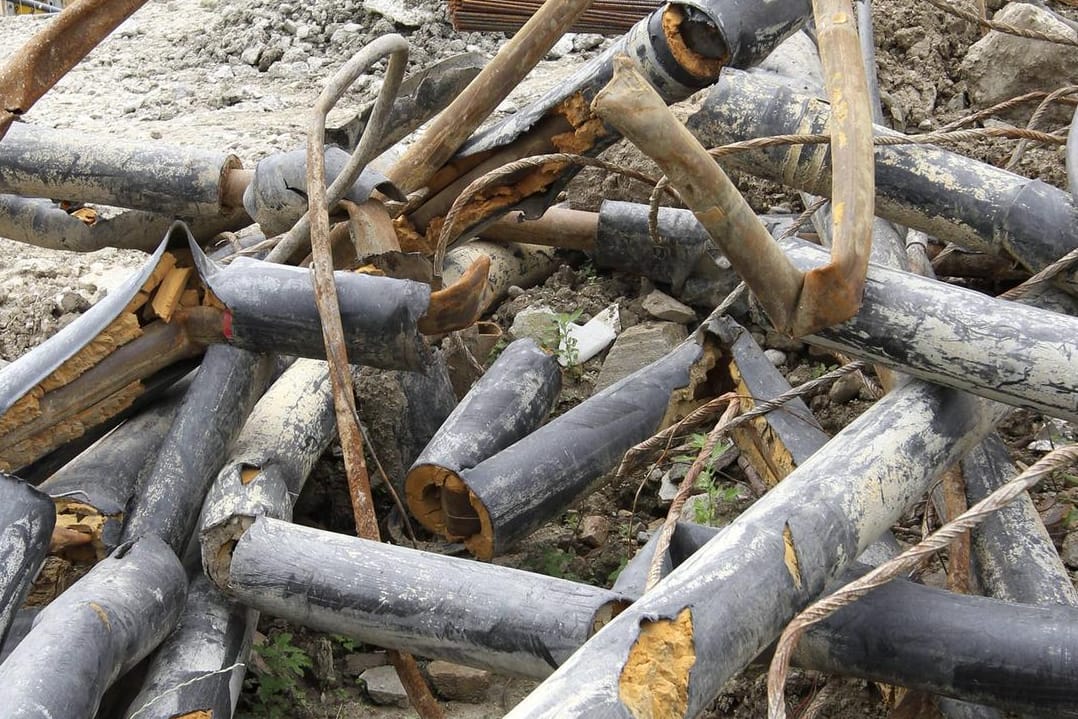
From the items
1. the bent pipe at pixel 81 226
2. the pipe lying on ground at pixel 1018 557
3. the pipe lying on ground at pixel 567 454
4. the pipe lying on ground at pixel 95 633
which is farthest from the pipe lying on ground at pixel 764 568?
the bent pipe at pixel 81 226

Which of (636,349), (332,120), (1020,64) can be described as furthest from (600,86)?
(332,120)

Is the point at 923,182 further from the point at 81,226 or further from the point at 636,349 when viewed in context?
the point at 81,226

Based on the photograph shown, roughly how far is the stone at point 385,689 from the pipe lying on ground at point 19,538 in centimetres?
71

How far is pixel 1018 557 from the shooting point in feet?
7.67

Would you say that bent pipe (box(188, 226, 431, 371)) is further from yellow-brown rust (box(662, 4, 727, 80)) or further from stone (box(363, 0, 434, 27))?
stone (box(363, 0, 434, 27))

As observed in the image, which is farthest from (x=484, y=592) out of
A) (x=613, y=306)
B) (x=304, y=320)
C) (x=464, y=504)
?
(x=613, y=306)

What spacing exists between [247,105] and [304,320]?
3190mm

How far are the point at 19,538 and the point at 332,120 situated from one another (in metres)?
2.64

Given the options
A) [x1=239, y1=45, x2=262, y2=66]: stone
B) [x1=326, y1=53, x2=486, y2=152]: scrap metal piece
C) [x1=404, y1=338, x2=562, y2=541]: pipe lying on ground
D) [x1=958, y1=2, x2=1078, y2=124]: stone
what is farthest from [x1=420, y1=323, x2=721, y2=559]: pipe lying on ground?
[x1=239, y1=45, x2=262, y2=66]: stone

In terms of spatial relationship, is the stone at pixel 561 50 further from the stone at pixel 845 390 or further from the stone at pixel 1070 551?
the stone at pixel 1070 551

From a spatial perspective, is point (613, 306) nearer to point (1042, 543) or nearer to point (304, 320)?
point (304, 320)

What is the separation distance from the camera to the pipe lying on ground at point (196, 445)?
8.00ft

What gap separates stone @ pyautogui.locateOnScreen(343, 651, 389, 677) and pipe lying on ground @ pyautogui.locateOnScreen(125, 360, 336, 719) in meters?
0.31

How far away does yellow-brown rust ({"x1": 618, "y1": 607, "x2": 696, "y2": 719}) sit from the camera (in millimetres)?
1589
